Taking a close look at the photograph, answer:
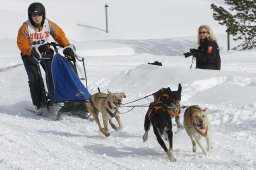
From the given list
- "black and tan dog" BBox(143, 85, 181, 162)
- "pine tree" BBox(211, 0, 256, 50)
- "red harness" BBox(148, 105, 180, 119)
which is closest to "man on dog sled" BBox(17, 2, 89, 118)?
"red harness" BBox(148, 105, 180, 119)

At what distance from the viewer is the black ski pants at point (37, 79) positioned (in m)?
8.23

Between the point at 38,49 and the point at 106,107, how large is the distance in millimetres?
1837

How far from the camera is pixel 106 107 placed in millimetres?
6977

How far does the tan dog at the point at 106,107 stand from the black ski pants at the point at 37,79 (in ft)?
3.41

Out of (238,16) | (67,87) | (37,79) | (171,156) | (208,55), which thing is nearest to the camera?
(171,156)

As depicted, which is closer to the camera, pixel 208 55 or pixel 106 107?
pixel 106 107

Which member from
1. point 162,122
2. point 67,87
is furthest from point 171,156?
point 67,87

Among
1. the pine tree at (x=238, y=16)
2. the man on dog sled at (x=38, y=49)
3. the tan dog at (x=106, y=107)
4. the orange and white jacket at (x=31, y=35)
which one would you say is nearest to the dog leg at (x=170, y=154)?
the tan dog at (x=106, y=107)

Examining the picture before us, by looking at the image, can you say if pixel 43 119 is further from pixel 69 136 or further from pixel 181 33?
pixel 181 33

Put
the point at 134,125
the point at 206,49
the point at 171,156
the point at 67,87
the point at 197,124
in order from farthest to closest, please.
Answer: the point at 206,49 < the point at 67,87 < the point at 134,125 < the point at 197,124 < the point at 171,156

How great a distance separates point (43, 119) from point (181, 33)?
79.3ft

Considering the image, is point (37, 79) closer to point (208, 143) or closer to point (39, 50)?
point (39, 50)

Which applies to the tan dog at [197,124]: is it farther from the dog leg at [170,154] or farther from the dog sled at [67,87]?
the dog sled at [67,87]

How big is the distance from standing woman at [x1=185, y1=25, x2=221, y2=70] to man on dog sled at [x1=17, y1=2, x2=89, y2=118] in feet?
7.46
